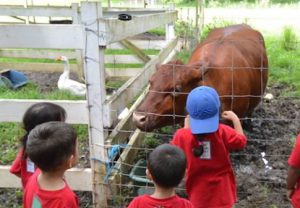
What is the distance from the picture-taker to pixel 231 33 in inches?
250


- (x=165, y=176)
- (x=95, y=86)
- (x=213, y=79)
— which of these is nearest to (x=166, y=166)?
(x=165, y=176)

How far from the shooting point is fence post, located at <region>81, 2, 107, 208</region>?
12.0ft

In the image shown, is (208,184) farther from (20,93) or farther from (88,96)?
(20,93)

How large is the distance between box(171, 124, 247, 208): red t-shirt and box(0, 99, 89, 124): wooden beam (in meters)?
1.10

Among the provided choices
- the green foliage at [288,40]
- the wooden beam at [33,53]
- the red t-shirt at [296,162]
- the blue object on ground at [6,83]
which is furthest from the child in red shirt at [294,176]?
the green foliage at [288,40]

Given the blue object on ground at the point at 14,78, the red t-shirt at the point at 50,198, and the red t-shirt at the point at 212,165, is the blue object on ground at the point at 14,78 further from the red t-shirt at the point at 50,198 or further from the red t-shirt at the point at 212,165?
the red t-shirt at the point at 50,198

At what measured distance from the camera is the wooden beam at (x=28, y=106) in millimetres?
3883

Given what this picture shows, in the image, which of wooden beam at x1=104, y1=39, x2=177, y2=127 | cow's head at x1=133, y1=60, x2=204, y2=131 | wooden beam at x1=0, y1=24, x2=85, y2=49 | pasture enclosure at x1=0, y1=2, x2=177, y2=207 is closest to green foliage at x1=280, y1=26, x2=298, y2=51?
wooden beam at x1=104, y1=39, x2=177, y2=127

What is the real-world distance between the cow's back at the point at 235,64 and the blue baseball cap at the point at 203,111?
4.50ft

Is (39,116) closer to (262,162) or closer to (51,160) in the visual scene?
(51,160)

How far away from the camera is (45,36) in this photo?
373 cm

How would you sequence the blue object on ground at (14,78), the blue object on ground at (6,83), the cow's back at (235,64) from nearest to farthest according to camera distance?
the cow's back at (235,64) < the blue object on ground at (6,83) < the blue object on ground at (14,78)

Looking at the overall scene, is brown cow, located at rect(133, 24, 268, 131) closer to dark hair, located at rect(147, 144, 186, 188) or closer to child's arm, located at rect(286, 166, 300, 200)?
child's arm, located at rect(286, 166, 300, 200)

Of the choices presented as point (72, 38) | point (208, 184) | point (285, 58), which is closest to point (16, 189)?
point (72, 38)
